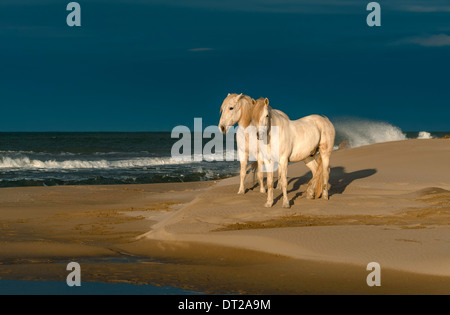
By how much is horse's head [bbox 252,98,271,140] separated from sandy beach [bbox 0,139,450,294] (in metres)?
1.43

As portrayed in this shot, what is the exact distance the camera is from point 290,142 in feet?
39.5

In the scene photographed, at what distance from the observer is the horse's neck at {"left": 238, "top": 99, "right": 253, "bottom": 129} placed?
1184 centimetres

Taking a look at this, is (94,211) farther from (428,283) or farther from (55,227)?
(428,283)

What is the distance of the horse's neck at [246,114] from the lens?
38.8ft

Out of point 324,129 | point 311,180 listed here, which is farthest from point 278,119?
point 311,180

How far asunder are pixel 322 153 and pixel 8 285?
24.6 ft

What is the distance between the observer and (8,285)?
24.2 ft

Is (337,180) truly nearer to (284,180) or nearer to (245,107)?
(284,180)

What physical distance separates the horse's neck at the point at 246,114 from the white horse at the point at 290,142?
0.20 metres

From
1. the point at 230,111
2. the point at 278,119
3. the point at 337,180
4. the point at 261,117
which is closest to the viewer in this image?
the point at 261,117

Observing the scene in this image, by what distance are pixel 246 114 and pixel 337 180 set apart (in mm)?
5421
